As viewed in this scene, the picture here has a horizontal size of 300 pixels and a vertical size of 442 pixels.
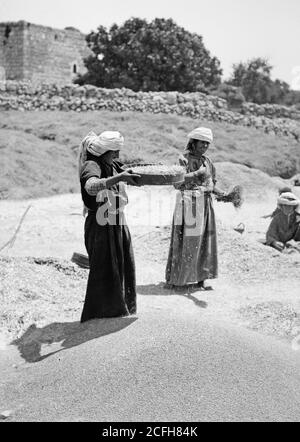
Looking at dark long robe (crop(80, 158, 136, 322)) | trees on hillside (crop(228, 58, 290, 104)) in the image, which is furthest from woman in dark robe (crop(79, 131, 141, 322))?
trees on hillside (crop(228, 58, 290, 104))

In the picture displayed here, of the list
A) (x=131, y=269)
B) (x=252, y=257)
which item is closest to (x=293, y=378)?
(x=131, y=269)

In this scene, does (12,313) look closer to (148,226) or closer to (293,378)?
(293,378)

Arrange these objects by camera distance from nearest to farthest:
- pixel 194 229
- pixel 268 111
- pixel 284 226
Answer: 1. pixel 194 229
2. pixel 284 226
3. pixel 268 111

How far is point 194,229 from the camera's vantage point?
22.5 ft

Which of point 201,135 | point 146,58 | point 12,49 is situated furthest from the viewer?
point 12,49

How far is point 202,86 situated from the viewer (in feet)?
90.3

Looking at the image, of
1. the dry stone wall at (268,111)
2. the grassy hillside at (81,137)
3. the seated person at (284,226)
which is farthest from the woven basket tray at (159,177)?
the dry stone wall at (268,111)

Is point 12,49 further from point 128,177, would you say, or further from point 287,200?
point 128,177

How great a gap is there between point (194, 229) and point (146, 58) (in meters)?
21.2

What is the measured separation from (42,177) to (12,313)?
7866 millimetres

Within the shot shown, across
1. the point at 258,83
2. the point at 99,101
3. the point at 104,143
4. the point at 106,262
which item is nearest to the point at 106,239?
the point at 106,262

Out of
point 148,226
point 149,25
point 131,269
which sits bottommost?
point 148,226

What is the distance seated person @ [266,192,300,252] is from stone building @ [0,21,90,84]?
2253cm

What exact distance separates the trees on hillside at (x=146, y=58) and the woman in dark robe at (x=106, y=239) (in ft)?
72.6
